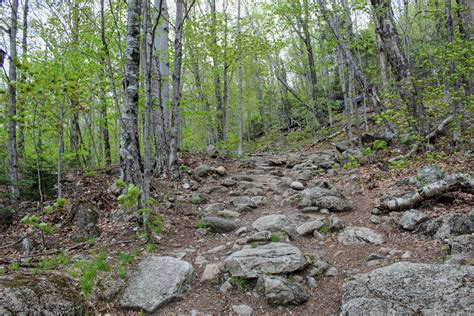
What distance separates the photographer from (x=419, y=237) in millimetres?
4602

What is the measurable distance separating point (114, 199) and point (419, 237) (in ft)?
20.5

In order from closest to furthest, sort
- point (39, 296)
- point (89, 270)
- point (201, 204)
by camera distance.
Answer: point (39, 296), point (89, 270), point (201, 204)

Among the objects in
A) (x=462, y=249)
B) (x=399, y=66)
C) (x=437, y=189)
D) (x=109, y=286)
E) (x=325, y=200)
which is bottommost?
(x=109, y=286)

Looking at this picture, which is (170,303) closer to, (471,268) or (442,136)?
(471,268)

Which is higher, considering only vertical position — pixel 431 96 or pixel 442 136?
pixel 431 96

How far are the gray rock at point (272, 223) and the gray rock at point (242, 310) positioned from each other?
6.84ft

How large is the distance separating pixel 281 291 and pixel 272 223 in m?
2.18

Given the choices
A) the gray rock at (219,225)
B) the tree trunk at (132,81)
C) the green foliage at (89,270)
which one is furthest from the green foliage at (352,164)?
the green foliage at (89,270)

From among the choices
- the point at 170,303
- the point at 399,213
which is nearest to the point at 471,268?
the point at 399,213

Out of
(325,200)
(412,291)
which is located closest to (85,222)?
(325,200)

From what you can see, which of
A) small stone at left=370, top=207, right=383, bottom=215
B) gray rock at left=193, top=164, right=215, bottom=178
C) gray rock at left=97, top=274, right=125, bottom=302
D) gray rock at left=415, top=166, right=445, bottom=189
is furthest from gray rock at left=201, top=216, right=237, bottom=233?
gray rock at left=415, top=166, right=445, bottom=189

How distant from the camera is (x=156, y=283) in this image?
3.91 meters

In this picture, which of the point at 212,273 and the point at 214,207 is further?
the point at 214,207

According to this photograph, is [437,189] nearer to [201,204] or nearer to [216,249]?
[216,249]
